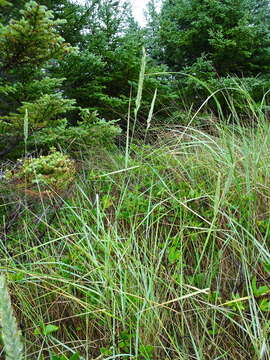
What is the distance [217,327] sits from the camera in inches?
35.0

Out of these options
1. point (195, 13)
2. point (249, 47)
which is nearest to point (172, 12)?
point (195, 13)

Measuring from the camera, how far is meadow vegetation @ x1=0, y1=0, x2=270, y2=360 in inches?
33.0

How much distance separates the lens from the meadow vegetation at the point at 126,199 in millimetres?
839

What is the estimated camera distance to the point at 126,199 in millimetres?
1514

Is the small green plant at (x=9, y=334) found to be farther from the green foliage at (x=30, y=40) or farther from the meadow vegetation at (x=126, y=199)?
the green foliage at (x=30, y=40)

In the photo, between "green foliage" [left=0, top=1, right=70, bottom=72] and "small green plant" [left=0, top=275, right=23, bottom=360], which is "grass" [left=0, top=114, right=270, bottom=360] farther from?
"green foliage" [left=0, top=1, right=70, bottom=72]

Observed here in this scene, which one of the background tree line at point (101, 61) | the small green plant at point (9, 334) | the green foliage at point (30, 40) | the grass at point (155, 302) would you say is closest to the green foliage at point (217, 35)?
the background tree line at point (101, 61)

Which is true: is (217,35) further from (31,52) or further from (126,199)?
(126,199)

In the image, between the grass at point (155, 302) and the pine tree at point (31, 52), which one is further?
the pine tree at point (31, 52)

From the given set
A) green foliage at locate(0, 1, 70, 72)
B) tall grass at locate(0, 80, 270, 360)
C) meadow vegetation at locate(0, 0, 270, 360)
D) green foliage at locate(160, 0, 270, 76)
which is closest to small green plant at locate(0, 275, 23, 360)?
meadow vegetation at locate(0, 0, 270, 360)

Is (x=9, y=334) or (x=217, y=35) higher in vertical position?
(x=217, y=35)

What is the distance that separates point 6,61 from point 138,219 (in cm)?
234

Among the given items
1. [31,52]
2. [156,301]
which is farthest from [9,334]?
[31,52]

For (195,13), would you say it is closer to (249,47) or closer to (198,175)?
(249,47)
